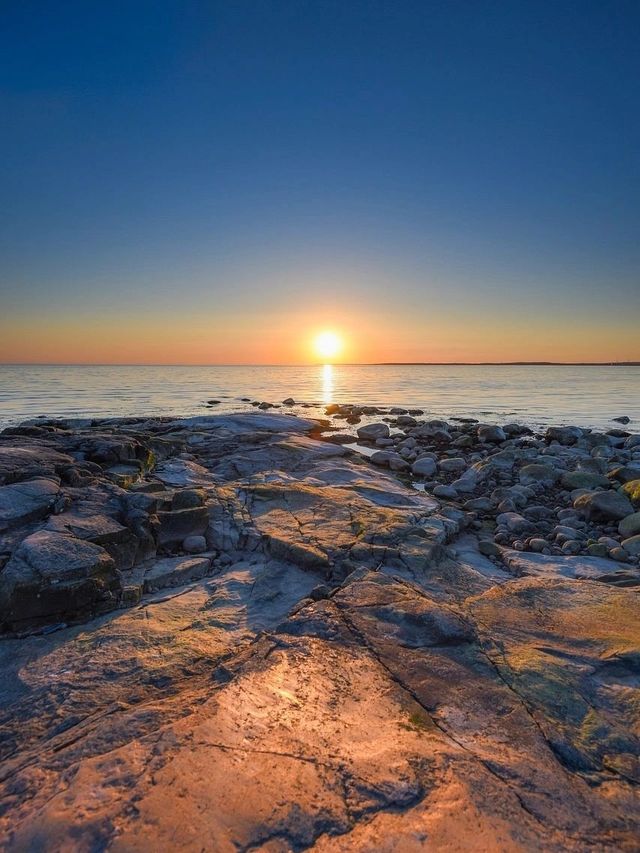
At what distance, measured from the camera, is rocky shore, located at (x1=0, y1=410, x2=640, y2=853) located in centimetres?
183

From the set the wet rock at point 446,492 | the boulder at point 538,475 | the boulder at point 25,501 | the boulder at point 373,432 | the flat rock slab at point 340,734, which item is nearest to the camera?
the flat rock slab at point 340,734

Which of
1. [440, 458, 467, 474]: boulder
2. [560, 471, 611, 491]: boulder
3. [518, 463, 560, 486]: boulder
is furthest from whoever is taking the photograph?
[440, 458, 467, 474]: boulder

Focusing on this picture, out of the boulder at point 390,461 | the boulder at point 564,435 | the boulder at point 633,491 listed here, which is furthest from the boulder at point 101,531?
the boulder at point 564,435

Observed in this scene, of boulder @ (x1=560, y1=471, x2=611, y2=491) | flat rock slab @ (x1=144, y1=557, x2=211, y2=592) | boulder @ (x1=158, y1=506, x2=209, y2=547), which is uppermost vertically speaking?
boulder @ (x1=158, y1=506, x2=209, y2=547)

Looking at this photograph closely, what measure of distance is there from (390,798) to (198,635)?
1.81 m

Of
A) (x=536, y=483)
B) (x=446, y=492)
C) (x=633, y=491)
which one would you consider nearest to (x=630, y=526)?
(x=633, y=491)

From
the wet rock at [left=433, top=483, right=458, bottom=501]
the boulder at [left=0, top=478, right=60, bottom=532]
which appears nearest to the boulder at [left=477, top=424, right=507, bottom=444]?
the wet rock at [left=433, top=483, right=458, bottom=501]

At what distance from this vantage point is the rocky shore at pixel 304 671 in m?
1.83

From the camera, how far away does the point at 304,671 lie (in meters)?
2.79

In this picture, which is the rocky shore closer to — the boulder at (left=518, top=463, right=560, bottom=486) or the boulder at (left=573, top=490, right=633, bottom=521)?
the boulder at (left=573, top=490, right=633, bottom=521)

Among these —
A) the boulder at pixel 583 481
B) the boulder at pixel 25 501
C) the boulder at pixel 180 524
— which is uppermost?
the boulder at pixel 25 501

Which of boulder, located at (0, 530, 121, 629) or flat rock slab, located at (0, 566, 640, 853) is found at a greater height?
boulder, located at (0, 530, 121, 629)

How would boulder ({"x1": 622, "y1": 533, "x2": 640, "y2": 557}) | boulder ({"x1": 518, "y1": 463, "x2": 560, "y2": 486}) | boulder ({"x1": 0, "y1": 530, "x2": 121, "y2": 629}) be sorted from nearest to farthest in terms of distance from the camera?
boulder ({"x1": 0, "y1": 530, "x2": 121, "y2": 629}), boulder ({"x1": 622, "y1": 533, "x2": 640, "y2": 557}), boulder ({"x1": 518, "y1": 463, "x2": 560, "y2": 486})

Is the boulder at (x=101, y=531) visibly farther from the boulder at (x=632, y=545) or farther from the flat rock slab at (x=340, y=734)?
the boulder at (x=632, y=545)
